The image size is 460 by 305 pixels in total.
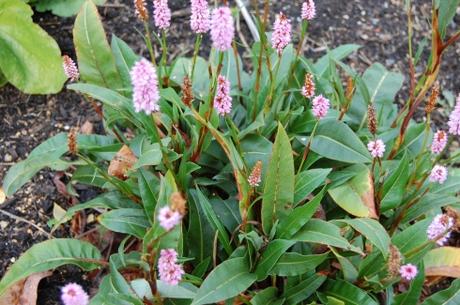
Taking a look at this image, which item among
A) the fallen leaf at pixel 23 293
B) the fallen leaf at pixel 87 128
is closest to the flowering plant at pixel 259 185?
the fallen leaf at pixel 23 293

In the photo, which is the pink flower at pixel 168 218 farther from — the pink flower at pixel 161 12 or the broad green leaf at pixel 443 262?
the broad green leaf at pixel 443 262

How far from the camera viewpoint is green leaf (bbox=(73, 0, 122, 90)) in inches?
98.6

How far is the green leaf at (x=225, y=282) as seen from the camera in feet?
6.07

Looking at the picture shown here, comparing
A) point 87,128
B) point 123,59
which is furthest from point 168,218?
point 87,128

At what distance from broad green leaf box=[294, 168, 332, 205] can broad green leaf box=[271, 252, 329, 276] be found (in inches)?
8.8

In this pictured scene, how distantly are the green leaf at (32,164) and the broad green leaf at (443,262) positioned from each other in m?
1.44

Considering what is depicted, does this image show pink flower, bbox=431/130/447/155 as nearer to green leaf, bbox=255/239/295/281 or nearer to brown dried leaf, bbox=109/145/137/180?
green leaf, bbox=255/239/295/281

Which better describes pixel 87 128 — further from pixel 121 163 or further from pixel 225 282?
pixel 225 282

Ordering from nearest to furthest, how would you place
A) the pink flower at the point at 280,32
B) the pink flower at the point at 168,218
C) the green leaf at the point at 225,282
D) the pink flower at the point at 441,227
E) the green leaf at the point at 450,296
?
the pink flower at the point at 168,218 < the pink flower at the point at 441,227 < the green leaf at the point at 225,282 < the pink flower at the point at 280,32 < the green leaf at the point at 450,296

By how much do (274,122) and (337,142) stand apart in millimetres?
262

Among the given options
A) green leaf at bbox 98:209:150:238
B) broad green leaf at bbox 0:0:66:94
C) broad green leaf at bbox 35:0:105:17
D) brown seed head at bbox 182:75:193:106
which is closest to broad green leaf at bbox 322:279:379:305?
green leaf at bbox 98:209:150:238

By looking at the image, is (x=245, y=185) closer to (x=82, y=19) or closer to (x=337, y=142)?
(x=337, y=142)

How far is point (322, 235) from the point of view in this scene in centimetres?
200

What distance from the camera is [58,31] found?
3.23 metres
